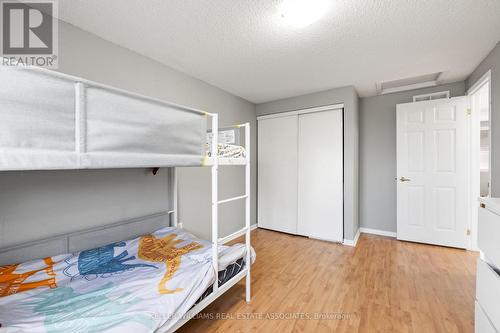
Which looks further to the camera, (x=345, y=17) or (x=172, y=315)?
(x=345, y=17)

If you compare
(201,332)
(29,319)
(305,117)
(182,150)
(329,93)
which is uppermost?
(329,93)

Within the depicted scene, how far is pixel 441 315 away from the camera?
1.74 m

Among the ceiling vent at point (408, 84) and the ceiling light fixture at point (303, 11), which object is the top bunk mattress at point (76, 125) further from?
the ceiling vent at point (408, 84)

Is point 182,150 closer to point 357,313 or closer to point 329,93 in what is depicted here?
point 357,313

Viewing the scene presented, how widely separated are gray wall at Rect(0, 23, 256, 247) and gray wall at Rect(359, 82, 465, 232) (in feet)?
8.90

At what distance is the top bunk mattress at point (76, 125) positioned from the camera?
0.86 m

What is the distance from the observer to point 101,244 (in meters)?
1.90

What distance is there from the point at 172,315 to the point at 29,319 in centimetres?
64

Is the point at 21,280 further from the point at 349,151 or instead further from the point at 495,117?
the point at 495,117

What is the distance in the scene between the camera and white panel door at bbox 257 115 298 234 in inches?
148

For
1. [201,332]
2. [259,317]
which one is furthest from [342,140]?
[201,332]

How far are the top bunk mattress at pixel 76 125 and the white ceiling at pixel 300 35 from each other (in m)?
0.89

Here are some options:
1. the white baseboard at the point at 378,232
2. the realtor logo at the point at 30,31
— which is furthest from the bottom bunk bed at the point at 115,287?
the white baseboard at the point at 378,232

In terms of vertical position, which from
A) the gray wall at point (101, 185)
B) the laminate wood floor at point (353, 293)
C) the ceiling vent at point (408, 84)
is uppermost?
the ceiling vent at point (408, 84)
